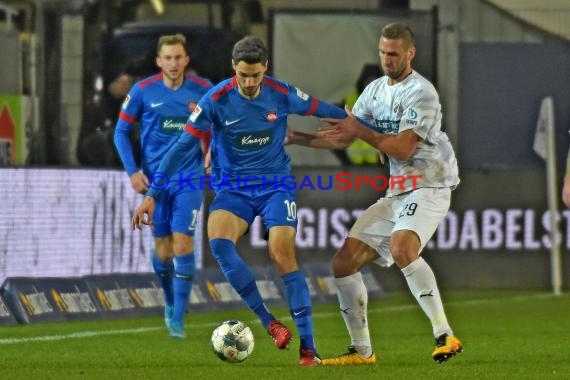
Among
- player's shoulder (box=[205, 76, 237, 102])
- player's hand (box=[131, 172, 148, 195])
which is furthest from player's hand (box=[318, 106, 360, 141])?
player's hand (box=[131, 172, 148, 195])

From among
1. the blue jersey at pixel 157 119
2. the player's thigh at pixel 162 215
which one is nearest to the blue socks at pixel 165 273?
the player's thigh at pixel 162 215

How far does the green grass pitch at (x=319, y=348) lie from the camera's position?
33.5 feet

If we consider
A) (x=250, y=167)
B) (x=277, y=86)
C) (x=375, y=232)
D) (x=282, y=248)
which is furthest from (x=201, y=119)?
(x=375, y=232)

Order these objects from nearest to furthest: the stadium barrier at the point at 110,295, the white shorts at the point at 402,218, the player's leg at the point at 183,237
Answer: the white shorts at the point at 402,218 < the player's leg at the point at 183,237 < the stadium barrier at the point at 110,295

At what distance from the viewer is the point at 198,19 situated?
21.1 meters

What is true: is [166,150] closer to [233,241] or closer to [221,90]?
[221,90]

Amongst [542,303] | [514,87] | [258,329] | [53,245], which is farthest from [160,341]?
[514,87]

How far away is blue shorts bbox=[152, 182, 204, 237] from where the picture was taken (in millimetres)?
13219

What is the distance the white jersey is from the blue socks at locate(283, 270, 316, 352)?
822mm

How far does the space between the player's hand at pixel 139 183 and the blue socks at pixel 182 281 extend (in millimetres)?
675

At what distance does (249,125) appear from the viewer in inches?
428

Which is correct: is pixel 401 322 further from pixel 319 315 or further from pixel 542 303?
pixel 542 303

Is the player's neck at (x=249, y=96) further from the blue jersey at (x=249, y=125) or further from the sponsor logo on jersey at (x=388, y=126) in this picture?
the sponsor logo on jersey at (x=388, y=126)

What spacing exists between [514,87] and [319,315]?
593 centimetres
